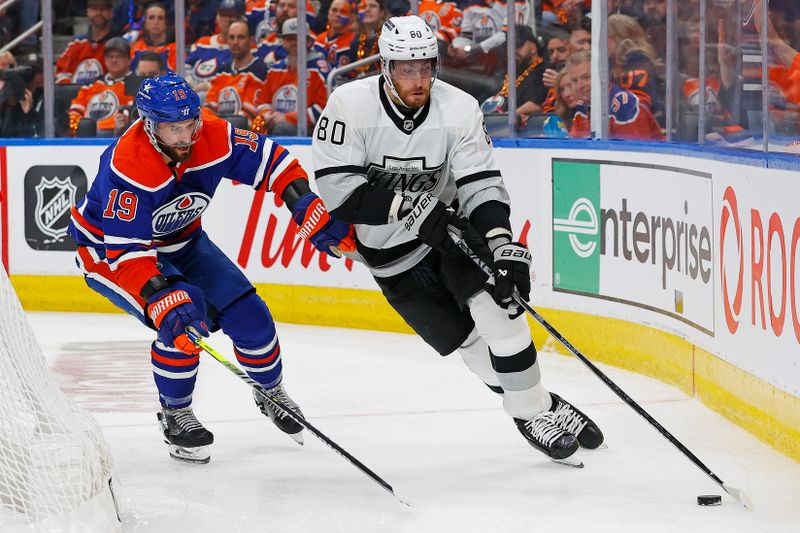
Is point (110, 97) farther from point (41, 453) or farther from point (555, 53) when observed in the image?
point (41, 453)

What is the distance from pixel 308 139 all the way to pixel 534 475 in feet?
10.9


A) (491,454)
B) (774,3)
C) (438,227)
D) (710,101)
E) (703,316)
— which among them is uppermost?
(774,3)

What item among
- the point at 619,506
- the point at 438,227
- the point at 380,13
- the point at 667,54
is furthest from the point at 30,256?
Result: the point at 619,506

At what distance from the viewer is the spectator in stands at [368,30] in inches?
260

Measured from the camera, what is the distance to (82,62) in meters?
7.26

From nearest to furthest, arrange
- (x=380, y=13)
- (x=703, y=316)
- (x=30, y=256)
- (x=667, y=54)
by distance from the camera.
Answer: (x=703, y=316)
(x=667, y=54)
(x=380, y=13)
(x=30, y=256)

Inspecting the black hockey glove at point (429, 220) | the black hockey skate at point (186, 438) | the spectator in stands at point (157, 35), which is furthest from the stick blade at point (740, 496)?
the spectator in stands at point (157, 35)

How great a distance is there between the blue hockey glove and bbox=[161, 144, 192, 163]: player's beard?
36 cm

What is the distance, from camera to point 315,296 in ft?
21.9

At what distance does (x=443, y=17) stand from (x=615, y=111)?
3.76 feet

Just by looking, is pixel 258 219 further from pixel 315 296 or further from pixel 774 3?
pixel 774 3

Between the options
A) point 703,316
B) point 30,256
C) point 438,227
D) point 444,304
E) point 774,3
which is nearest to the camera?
point 438,227

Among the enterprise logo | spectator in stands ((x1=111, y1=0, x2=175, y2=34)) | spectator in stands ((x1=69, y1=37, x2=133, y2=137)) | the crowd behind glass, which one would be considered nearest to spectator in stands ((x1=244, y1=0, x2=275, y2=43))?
the crowd behind glass

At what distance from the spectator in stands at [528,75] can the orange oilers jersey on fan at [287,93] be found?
3.77ft
